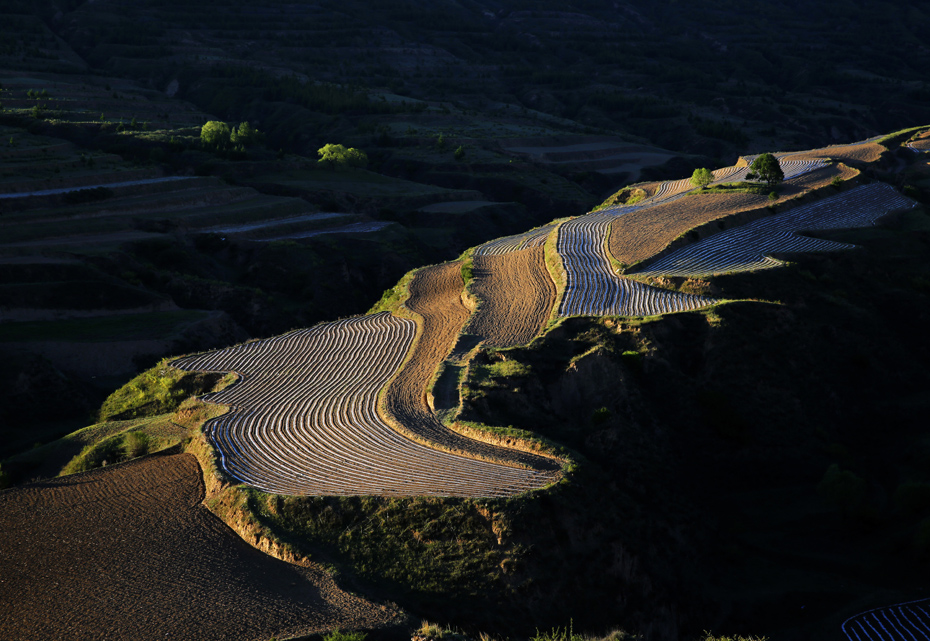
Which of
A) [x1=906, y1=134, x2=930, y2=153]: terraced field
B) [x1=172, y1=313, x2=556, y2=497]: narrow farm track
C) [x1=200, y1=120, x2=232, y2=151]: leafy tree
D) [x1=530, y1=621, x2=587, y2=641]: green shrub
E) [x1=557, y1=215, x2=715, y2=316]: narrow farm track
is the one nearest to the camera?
[x1=530, y1=621, x2=587, y2=641]: green shrub

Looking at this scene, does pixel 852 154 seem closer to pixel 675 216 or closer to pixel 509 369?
pixel 675 216

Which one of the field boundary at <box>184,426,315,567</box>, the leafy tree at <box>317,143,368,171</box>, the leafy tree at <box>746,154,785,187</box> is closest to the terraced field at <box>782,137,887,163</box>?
the leafy tree at <box>746,154,785,187</box>

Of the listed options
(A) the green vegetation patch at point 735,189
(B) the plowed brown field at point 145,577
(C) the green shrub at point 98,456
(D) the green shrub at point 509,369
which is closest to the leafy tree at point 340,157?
(A) the green vegetation patch at point 735,189

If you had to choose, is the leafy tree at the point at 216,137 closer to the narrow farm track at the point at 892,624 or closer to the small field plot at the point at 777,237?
the small field plot at the point at 777,237

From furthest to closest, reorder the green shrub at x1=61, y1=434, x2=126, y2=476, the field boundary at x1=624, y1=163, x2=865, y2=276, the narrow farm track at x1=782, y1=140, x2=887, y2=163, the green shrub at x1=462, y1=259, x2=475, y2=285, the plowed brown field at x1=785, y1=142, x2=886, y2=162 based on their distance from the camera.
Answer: the plowed brown field at x1=785, y1=142, x2=886, y2=162 → the narrow farm track at x1=782, y1=140, x2=887, y2=163 → the green shrub at x1=462, y1=259, x2=475, y2=285 → the field boundary at x1=624, y1=163, x2=865, y2=276 → the green shrub at x1=61, y1=434, x2=126, y2=476

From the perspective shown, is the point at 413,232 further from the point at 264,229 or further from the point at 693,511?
the point at 693,511

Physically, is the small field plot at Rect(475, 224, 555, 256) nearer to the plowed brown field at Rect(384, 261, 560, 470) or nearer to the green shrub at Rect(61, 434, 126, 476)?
the plowed brown field at Rect(384, 261, 560, 470)
